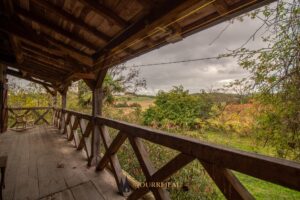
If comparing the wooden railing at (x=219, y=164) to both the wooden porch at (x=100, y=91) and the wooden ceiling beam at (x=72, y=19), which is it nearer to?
the wooden porch at (x=100, y=91)

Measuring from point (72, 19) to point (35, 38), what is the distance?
976 millimetres

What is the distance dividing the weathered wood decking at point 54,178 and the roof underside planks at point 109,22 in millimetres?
1608

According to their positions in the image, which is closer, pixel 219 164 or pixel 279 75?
pixel 219 164

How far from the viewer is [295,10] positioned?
7.96 feet

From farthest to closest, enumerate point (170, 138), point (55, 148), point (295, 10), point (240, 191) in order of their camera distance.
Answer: point (55, 148) < point (295, 10) < point (170, 138) < point (240, 191)

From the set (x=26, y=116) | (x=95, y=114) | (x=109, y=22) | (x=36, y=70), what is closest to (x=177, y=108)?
(x=36, y=70)

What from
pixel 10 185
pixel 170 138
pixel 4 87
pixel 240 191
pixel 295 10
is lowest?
pixel 10 185

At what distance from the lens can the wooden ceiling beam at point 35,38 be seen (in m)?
2.34

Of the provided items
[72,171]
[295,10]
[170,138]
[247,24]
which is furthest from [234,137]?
[170,138]

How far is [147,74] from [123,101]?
194 centimetres

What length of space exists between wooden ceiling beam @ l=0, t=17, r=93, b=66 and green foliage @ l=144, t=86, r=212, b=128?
630 cm

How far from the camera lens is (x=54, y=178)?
9.12 ft

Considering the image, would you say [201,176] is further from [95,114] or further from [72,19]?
[72,19]

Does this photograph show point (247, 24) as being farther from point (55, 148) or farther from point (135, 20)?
point (55, 148)
